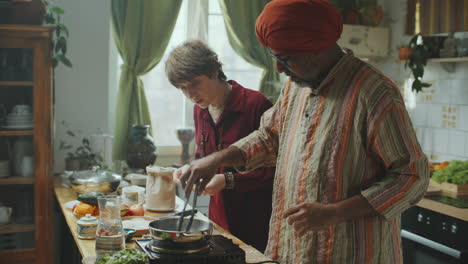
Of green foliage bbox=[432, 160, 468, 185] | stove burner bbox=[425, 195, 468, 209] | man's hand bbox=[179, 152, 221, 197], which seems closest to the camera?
man's hand bbox=[179, 152, 221, 197]

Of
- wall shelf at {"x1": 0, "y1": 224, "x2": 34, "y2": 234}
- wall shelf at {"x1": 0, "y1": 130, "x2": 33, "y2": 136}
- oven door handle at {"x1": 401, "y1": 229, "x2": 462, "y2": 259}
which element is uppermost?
wall shelf at {"x1": 0, "y1": 130, "x2": 33, "y2": 136}

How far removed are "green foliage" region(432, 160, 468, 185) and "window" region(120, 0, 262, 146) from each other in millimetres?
1968

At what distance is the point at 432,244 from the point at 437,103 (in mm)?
1292

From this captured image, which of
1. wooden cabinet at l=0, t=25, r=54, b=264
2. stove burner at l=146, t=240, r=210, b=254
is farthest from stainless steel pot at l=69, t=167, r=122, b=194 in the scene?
stove burner at l=146, t=240, r=210, b=254

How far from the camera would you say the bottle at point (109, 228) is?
5.69 ft

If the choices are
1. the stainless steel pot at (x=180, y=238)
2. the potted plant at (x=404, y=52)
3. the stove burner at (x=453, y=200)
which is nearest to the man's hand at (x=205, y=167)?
the stainless steel pot at (x=180, y=238)

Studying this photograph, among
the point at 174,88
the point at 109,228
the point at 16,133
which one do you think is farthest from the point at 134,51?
the point at 109,228

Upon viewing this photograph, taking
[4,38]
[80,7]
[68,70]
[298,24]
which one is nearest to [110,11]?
[80,7]

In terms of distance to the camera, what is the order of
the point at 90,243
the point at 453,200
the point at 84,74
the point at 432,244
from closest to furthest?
the point at 90,243, the point at 432,244, the point at 453,200, the point at 84,74

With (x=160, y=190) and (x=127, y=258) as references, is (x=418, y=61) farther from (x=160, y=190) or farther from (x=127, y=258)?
(x=127, y=258)

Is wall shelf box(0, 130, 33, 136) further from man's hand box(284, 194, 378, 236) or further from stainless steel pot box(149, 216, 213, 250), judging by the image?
man's hand box(284, 194, 378, 236)

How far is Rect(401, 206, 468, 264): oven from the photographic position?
2811mm

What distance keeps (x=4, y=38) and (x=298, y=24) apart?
2.25 m

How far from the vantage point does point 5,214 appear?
3297 millimetres
